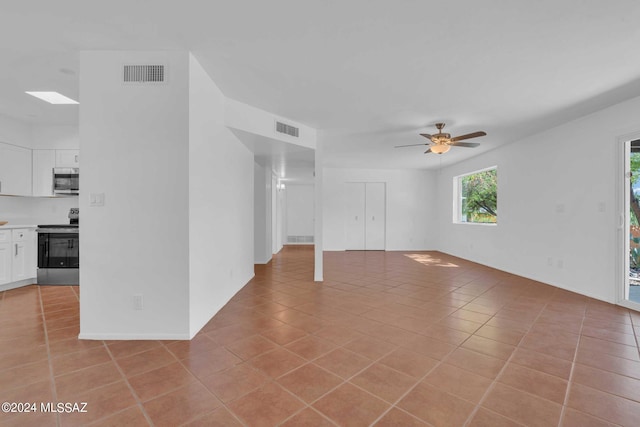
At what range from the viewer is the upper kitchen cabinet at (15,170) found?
13.8 feet

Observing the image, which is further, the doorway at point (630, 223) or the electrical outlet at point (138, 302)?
the doorway at point (630, 223)

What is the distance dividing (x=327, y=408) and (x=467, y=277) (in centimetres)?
430

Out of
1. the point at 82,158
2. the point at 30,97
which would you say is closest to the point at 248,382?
the point at 82,158

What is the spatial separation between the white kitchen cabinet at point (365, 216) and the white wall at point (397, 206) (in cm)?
15

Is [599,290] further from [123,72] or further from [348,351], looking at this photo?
[123,72]

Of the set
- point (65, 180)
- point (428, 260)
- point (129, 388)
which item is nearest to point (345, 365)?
point (129, 388)

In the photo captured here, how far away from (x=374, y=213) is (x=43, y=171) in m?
7.39

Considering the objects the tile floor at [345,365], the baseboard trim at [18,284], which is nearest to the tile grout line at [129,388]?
the tile floor at [345,365]

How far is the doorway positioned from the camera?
3.45 metres

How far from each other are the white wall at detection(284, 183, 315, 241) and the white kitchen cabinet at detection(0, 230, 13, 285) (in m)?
7.16

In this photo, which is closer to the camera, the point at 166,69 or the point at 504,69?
the point at 166,69

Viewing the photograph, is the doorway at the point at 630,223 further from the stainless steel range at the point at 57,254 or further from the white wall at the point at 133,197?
the stainless steel range at the point at 57,254

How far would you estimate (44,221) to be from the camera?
4.84m

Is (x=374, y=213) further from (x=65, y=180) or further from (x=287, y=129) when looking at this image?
(x=65, y=180)
